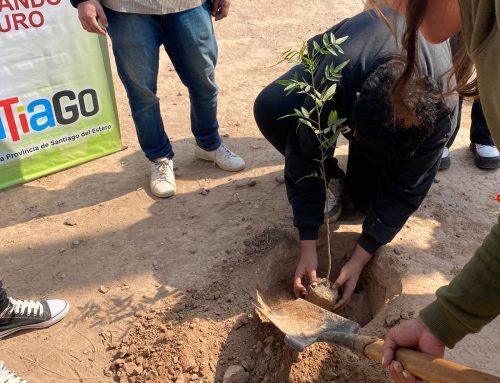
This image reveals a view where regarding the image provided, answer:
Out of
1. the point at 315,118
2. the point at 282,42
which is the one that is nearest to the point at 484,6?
the point at 315,118

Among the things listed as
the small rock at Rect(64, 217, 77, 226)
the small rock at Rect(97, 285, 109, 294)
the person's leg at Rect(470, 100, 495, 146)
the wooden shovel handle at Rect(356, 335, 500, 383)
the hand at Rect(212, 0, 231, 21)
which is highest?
the hand at Rect(212, 0, 231, 21)

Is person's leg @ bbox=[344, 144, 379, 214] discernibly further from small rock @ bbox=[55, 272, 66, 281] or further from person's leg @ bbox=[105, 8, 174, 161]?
small rock @ bbox=[55, 272, 66, 281]

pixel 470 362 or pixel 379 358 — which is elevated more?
pixel 379 358

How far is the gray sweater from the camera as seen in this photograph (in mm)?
2816

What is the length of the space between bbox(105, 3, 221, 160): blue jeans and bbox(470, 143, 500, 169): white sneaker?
67.9 inches

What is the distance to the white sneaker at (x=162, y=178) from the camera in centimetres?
330

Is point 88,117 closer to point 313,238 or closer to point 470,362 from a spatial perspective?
point 313,238

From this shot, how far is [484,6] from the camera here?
3.23 ft

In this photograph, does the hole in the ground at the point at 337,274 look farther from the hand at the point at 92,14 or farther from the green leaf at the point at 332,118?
the hand at the point at 92,14

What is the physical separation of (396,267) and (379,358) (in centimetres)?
95

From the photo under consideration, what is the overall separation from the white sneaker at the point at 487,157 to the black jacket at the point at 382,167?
1231 millimetres

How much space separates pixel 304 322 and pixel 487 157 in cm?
192

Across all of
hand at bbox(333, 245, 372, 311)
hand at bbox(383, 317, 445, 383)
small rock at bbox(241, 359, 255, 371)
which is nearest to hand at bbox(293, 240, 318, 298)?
hand at bbox(333, 245, 372, 311)

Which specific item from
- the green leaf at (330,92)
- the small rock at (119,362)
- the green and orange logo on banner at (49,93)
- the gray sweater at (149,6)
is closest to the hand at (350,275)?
the green leaf at (330,92)
